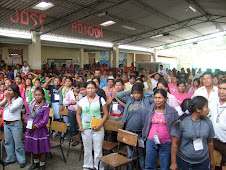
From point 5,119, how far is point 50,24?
7890 mm

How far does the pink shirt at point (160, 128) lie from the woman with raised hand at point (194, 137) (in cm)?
32

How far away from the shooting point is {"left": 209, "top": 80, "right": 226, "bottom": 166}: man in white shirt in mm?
2543

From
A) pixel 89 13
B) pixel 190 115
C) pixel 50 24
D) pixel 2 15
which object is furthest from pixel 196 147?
pixel 50 24

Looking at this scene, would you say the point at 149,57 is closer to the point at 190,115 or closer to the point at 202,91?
the point at 202,91

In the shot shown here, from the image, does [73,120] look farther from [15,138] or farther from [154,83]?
[154,83]

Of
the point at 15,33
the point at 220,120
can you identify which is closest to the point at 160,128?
A: the point at 220,120

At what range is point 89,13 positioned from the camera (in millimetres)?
9133

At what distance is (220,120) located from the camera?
258 cm

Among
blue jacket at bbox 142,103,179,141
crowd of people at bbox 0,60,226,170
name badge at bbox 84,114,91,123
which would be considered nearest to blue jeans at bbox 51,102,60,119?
crowd of people at bbox 0,60,226,170

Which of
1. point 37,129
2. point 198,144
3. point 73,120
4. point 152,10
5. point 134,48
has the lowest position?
point 73,120

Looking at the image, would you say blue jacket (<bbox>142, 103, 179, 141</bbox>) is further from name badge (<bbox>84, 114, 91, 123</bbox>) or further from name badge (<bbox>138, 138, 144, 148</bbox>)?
name badge (<bbox>84, 114, 91, 123</bbox>)

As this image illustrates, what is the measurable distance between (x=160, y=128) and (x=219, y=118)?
812 millimetres

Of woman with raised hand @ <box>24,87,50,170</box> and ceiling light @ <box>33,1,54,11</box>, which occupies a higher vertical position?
ceiling light @ <box>33,1,54,11</box>

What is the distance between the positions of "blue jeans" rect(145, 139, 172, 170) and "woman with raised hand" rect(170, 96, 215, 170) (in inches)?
12.5
